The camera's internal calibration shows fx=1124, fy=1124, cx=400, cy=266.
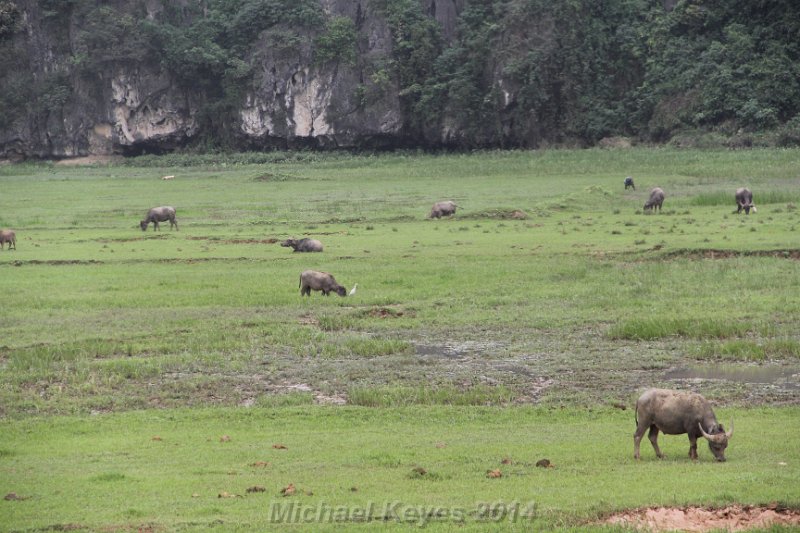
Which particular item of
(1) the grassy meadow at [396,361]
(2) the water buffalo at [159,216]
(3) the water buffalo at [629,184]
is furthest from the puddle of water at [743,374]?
(3) the water buffalo at [629,184]

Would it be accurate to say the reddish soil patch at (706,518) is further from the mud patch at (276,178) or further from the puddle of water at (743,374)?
the mud patch at (276,178)

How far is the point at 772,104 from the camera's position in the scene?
204 feet

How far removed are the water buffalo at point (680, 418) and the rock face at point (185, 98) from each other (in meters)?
69.3

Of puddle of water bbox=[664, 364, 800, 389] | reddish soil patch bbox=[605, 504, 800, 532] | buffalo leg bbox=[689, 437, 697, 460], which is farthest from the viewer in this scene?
puddle of water bbox=[664, 364, 800, 389]

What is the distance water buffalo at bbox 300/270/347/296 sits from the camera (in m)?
21.7

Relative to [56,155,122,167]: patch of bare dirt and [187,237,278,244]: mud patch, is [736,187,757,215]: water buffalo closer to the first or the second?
[187,237,278,244]: mud patch

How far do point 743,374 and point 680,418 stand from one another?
506 cm

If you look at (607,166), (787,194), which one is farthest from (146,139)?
(787,194)

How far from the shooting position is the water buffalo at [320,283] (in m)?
21.7

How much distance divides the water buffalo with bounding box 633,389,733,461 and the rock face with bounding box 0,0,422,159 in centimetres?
6932

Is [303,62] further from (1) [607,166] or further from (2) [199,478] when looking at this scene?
(2) [199,478]

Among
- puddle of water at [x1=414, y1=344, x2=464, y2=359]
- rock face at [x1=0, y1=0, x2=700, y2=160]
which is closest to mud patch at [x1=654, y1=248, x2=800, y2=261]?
puddle of water at [x1=414, y1=344, x2=464, y2=359]

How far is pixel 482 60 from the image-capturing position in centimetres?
7700

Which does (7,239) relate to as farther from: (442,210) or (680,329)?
(680,329)
